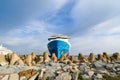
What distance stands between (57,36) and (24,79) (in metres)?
30.7

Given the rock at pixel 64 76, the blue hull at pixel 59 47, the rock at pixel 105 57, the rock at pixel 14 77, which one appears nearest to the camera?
the rock at pixel 14 77

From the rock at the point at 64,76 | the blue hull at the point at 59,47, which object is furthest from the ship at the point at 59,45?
the rock at the point at 64,76

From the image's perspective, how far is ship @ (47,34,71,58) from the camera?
47.2 meters

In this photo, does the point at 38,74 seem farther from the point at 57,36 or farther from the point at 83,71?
the point at 57,36

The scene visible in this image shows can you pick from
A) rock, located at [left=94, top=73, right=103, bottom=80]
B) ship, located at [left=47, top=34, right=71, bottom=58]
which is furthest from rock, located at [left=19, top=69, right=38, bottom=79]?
ship, located at [left=47, top=34, right=71, bottom=58]

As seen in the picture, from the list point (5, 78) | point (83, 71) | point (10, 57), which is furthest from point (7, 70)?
point (10, 57)

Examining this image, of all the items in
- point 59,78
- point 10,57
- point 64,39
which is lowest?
point 59,78

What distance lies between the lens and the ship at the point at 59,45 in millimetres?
47219

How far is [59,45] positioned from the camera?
1854 inches

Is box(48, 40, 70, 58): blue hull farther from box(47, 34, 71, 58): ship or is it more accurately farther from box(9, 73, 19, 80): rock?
box(9, 73, 19, 80): rock

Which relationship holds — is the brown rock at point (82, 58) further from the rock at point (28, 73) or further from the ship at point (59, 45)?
the rock at point (28, 73)

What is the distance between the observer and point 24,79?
17.8 m

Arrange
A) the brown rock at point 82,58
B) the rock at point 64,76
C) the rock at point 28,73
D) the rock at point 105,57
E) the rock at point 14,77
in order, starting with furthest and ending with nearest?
the rock at point 105,57 → the brown rock at point 82,58 → the rock at point 28,73 → the rock at point 64,76 → the rock at point 14,77

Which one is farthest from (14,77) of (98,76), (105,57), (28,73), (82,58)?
(105,57)
